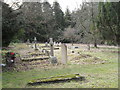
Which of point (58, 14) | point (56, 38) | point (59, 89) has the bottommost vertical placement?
point (59, 89)

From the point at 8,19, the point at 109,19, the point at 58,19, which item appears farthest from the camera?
the point at 58,19

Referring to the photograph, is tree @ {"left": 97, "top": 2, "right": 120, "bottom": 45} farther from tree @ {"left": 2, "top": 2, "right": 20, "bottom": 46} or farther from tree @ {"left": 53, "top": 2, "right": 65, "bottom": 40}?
tree @ {"left": 53, "top": 2, "right": 65, "bottom": 40}

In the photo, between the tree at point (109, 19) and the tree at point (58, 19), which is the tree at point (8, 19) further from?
the tree at point (58, 19)

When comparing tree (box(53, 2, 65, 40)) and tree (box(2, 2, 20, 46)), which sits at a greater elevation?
tree (box(53, 2, 65, 40))

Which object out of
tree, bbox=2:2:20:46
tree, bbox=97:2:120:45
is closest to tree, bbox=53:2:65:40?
tree, bbox=97:2:120:45

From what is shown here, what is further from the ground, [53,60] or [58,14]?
[58,14]

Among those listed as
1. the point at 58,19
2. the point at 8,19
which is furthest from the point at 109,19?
the point at 58,19

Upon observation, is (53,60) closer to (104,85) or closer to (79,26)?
(104,85)

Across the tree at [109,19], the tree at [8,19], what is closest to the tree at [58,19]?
the tree at [109,19]

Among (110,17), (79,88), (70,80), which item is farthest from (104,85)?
(110,17)

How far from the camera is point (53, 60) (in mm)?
9984

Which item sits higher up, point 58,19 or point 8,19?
point 58,19

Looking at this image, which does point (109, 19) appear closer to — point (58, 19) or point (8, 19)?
point (8, 19)

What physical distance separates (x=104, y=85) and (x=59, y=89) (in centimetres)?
145
